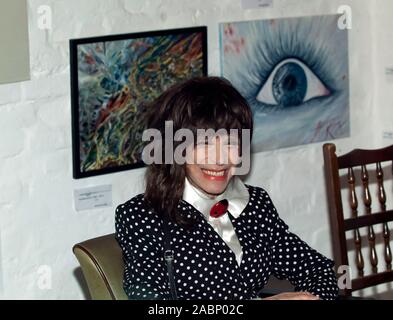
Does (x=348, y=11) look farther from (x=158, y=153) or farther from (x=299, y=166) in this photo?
(x=158, y=153)

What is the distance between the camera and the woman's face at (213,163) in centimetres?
208

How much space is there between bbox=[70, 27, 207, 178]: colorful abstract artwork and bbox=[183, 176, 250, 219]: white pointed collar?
0.39m

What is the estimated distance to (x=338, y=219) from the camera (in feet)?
7.66

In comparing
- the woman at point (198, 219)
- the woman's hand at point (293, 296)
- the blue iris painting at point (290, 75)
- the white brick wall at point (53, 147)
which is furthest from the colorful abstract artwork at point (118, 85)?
the woman's hand at point (293, 296)

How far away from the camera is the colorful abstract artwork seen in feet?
7.84

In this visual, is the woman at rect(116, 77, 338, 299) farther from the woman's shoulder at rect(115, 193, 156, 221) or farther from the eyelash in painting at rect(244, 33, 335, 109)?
the eyelash in painting at rect(244, 33, 335, 109)

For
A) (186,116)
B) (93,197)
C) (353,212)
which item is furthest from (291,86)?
(186,116)

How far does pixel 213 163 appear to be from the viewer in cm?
208

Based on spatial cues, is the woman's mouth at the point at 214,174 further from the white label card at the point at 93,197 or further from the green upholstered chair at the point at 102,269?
the white label card at the point at 93,197

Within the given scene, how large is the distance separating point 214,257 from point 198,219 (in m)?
0.09

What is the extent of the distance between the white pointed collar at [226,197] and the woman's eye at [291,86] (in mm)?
601

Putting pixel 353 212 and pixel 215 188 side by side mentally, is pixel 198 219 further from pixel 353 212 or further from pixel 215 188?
pixel 353 212

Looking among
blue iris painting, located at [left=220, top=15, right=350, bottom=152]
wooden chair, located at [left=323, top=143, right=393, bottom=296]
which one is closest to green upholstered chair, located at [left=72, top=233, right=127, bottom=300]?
wooden chair, located at [left=323, top=143, right=393, bottom=296]
